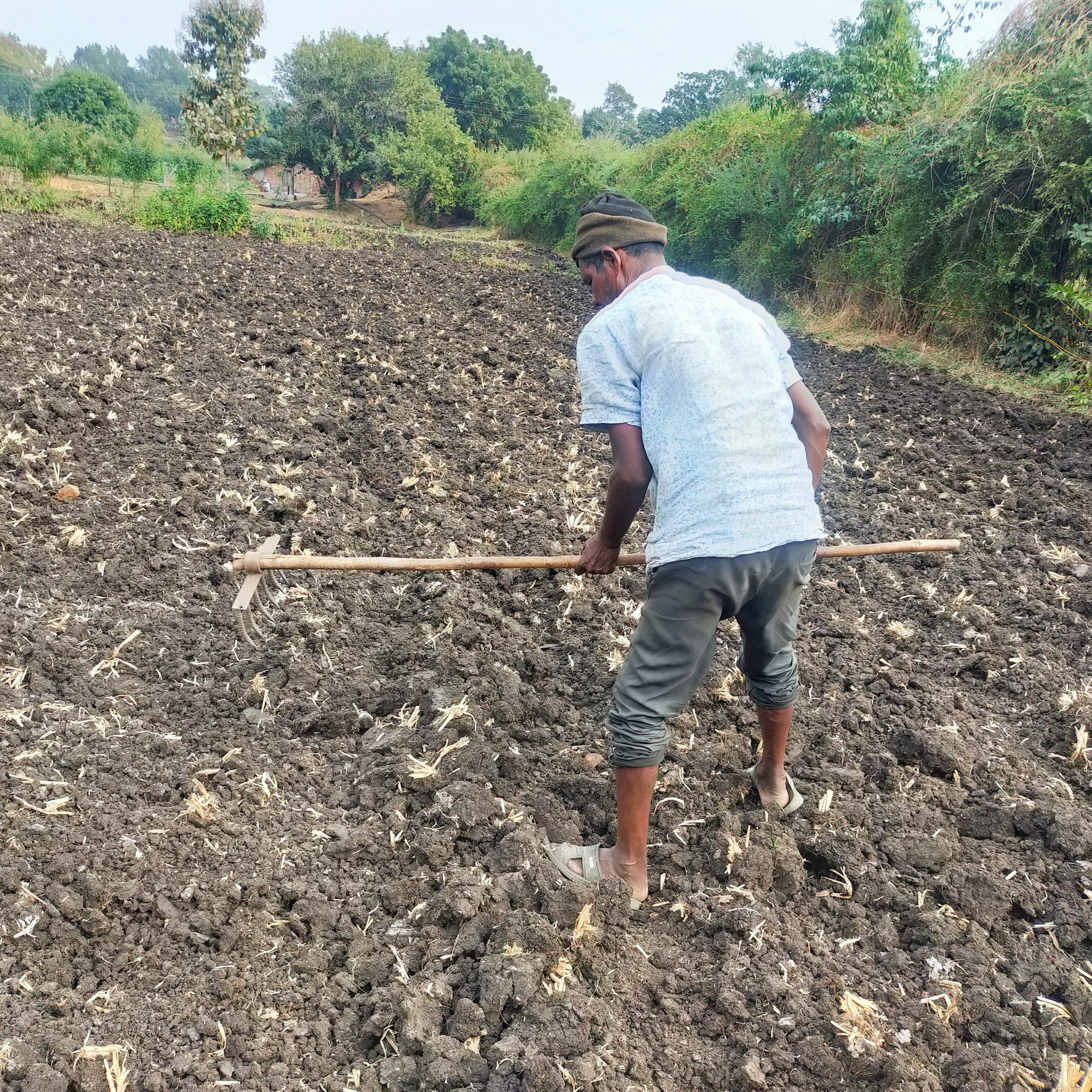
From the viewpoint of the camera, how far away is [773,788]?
3.06 metres

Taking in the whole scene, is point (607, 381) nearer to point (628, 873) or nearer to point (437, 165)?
point (628, 873)

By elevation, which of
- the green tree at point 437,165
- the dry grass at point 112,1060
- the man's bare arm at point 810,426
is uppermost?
the green tree at point 437,165

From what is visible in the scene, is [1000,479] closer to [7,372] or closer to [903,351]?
[903,351]

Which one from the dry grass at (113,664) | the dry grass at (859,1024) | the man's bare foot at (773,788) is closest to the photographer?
the dry grass at (859,1024)

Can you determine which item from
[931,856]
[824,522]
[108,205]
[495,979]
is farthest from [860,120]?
[108,205]

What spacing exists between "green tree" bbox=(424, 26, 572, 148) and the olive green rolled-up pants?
46650mm

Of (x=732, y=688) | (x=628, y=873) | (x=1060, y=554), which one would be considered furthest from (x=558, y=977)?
(x=1060, y=554)

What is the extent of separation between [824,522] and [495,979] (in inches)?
171

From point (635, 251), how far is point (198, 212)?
18.8m

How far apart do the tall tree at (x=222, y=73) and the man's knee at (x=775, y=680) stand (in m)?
32.3

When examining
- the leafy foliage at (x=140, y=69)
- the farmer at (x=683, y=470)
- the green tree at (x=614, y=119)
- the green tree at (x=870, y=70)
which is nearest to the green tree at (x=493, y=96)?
the green tree at (x=614, y=119)

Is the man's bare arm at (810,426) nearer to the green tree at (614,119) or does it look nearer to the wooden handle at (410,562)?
the wooden handle at (410,562)

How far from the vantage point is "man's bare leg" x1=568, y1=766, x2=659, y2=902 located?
8.32ft

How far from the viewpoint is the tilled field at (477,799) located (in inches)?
88.1
